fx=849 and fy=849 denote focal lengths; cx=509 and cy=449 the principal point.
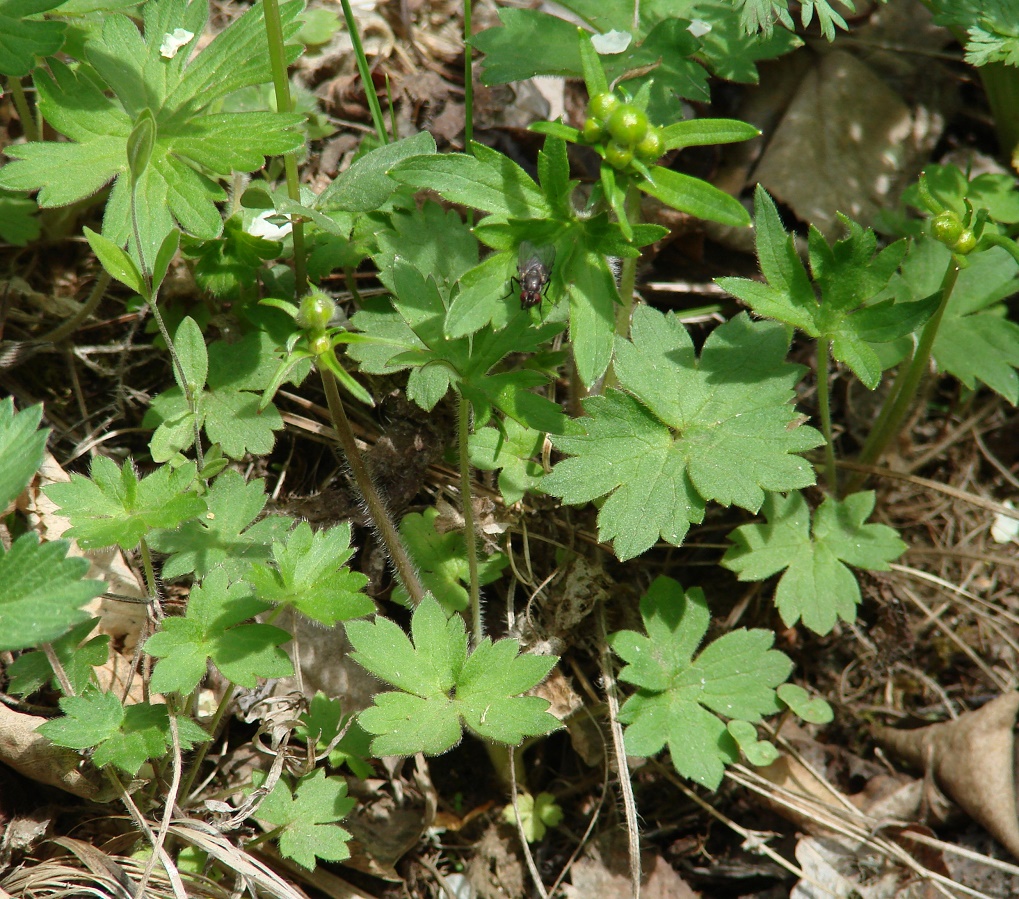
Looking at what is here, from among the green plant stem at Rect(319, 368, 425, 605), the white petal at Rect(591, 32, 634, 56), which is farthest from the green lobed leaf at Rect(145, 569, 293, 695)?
the white petal at Rect(591, 32, 634, 56)

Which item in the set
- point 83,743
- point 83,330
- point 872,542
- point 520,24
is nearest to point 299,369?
point 83,330

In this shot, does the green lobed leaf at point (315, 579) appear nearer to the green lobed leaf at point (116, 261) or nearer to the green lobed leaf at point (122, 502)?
the green lobed leaf at point (122, 502)

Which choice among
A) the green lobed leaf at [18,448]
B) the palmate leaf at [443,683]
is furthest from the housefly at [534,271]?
the green lobed leaf at [18,448]

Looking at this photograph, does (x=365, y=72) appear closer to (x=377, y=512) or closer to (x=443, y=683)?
(x=377, y=512)

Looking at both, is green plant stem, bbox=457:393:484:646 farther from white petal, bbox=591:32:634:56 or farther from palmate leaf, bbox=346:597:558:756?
white petal, bbox=591:32:634:56

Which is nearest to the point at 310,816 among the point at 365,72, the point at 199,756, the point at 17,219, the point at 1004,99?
the point at 199,756

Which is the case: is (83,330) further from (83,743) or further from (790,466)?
(790,466)

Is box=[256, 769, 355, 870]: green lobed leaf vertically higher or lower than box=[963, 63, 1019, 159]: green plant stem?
lower
